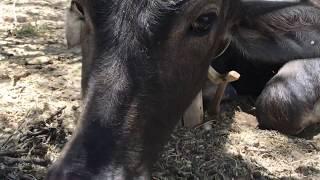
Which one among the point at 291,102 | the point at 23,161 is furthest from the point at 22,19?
the point at 291,102

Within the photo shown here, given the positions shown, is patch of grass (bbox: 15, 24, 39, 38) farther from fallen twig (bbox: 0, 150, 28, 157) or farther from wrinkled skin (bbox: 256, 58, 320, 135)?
wrinkled skin (bbox: 256, 58, 320, 135)

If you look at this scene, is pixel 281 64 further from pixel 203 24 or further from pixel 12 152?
pixel 12 152

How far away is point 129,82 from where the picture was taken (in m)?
2.45

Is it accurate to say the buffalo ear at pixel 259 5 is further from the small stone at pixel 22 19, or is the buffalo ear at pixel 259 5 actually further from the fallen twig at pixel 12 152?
the small stone at pixel 22 19

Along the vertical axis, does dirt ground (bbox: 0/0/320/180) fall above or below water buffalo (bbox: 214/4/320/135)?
below

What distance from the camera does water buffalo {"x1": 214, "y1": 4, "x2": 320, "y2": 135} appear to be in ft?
10.4

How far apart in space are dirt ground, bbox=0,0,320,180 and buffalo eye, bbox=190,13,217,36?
0.80m

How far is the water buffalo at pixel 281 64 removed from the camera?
10.4ft

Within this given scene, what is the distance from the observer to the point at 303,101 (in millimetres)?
3738

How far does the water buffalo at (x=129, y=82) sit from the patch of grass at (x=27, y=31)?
2.42 metres

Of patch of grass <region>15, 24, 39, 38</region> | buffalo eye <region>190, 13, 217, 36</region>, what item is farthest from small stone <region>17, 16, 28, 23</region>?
buffalo eye <region>190, 13, 217, 36</region>

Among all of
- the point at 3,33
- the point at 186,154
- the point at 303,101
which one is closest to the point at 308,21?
the point at 303,101

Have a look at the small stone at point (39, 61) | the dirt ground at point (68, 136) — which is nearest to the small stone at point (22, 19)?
the dirt ground at point (68, 136)

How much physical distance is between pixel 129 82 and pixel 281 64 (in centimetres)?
195
